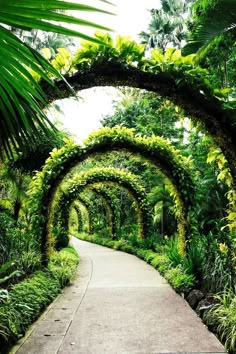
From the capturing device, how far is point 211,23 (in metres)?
7.35

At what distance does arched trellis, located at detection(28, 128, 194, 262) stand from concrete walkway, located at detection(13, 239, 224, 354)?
1.76m

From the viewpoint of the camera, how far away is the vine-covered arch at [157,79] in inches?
190

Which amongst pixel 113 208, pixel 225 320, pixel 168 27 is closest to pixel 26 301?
pixel 225 320

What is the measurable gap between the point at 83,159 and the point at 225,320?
542 cm

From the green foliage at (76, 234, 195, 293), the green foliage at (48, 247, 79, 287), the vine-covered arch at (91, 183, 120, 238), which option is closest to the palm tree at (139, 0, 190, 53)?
the vine-covered arch at (91, 183, 120, 238)

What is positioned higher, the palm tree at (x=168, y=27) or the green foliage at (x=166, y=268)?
the palm tree at (x=168, y=27)

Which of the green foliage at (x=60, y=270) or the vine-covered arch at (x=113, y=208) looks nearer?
the green foliage at (x=60, y=270)

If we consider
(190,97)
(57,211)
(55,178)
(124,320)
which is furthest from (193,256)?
(57,211)

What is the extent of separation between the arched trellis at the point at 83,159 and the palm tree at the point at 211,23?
2.50 meters

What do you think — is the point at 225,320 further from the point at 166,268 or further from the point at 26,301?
the point at 166,268

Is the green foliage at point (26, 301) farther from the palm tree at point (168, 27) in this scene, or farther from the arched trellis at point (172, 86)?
the palm tree at point (168, 27)

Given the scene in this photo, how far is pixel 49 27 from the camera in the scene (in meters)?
0.99

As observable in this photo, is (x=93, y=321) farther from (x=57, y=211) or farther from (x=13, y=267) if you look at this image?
(x=57, y=211)

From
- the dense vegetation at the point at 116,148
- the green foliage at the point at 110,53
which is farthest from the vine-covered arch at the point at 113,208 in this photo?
the green foliage at the point at 110,53
